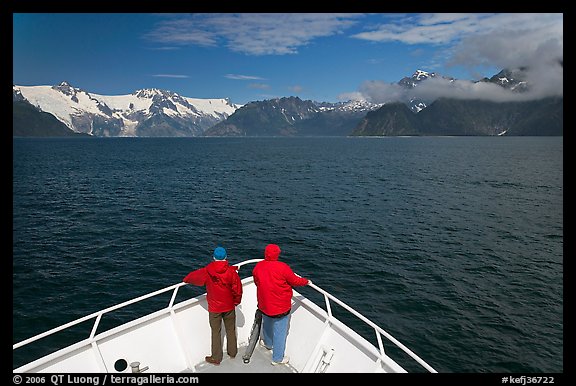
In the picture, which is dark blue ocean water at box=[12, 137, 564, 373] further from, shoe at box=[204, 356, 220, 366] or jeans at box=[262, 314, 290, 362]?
shoe at box=[204, 356, 220, 366]

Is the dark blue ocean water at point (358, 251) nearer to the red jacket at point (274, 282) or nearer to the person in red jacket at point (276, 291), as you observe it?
the person in red jacket at point (276, 291)

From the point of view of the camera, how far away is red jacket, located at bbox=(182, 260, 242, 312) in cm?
816

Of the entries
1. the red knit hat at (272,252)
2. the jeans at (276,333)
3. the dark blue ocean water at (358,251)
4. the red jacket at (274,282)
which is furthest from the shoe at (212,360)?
the dark blue ocean water at (358,251)

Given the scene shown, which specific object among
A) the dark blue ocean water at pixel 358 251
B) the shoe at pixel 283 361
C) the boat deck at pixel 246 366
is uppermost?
the shoe at pixel 283 361

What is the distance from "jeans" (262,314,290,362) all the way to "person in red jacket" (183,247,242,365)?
0.86m

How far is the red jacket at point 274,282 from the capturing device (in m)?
8.22

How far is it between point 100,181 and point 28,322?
185ft

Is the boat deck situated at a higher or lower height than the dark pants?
lower

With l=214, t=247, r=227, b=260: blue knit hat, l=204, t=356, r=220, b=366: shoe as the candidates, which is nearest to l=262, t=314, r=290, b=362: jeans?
l=204, t=356, r=220, b=366: shoe

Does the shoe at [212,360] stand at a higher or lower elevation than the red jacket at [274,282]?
lower

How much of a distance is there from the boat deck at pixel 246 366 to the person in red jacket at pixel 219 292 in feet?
0.61

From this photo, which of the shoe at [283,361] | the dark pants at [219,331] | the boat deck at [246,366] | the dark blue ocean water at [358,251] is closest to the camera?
the dark pants at [219,331]

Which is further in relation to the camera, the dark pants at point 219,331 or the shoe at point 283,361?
the shoe at point 283,361

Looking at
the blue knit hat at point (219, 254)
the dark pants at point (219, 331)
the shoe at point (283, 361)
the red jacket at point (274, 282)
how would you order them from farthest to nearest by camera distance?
the shoe at point (283, 361)
the dark pants at point (219, 331)
the red jacket at point (274, 282)
the blue knit hat at point (219, 254)
